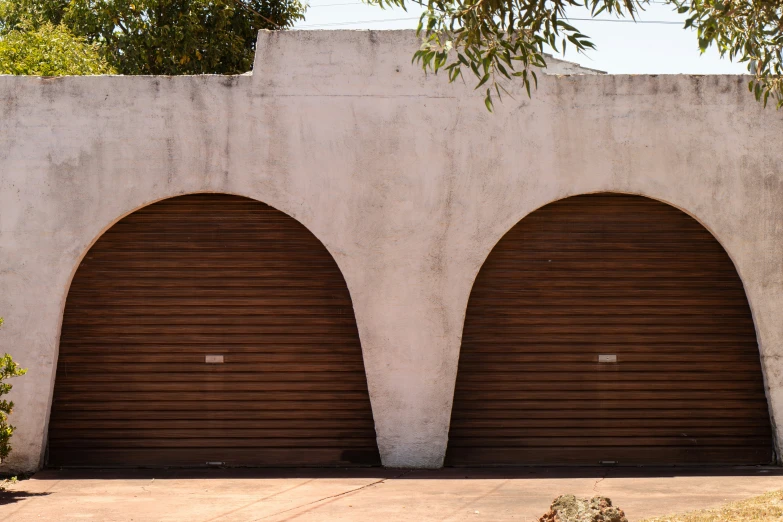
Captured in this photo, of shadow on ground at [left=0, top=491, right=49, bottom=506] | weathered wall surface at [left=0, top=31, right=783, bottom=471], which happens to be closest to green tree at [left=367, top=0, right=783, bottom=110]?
weathered wall surface at [left=0, top=31, right=783, bottom=471]

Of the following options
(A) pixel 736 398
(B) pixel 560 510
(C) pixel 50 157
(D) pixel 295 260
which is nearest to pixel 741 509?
(B) pixel 560 510

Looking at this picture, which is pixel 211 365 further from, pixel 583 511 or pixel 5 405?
pixel 583 511

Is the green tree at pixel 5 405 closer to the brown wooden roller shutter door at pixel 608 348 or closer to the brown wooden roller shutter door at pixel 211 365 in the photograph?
the brown wooden roller shutter door at pixel 211 365

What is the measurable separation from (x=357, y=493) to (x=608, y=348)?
3.11m

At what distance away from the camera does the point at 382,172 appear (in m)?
9.40

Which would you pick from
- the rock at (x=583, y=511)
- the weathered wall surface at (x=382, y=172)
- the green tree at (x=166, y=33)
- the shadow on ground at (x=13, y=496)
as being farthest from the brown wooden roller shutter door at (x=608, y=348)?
the green tree at (x=166, y=33)

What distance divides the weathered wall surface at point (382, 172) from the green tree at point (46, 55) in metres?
7.87

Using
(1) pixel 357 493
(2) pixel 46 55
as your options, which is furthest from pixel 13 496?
(2) pixel 46 55

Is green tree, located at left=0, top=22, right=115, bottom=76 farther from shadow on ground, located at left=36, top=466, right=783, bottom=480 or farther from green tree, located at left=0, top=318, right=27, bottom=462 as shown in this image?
shadow on ground, located at left=36, top=466, right=783, bottom=480

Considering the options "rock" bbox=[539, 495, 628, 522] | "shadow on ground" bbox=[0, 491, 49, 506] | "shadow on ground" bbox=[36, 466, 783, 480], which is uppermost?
"rock" bbox=[539, 495, 628, 522]

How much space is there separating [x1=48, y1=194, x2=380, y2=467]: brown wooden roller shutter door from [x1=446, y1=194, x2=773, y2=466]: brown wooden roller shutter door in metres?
→ 1.30

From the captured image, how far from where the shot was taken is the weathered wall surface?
30.5 ft

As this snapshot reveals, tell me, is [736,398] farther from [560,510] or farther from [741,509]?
[560,510]

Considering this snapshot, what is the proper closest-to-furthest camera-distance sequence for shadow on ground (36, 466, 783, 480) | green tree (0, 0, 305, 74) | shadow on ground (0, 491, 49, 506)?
shadow on ground (0, 491, 49, 506)
shadow on ground (36, 466, 783, 480)
green tree (0, 0, 305, 74)
